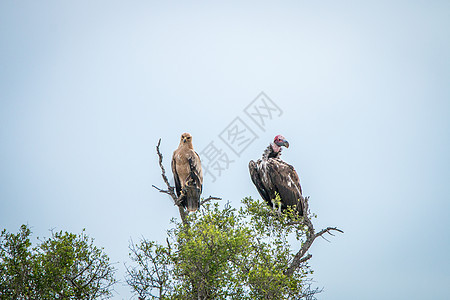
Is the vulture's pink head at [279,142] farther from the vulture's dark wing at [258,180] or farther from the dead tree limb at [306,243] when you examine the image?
the dead tree limb at [306,243]

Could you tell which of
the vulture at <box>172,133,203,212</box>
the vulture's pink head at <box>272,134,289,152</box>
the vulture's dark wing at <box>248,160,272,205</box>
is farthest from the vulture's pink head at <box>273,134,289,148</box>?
the vulture at <box>172,133,203,212</box>

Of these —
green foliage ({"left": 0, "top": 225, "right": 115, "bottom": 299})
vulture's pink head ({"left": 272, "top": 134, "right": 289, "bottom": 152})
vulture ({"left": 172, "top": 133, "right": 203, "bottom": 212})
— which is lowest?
green foliage ({"left": 0, "top": 225, "right": 115, "bottom": 299})

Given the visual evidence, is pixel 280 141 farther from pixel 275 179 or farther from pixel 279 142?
pixel 275 179

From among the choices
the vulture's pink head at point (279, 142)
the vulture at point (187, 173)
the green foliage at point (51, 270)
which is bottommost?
the green foliage at point (51, 270)

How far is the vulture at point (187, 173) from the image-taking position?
12.7 m

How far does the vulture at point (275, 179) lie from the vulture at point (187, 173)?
146cm

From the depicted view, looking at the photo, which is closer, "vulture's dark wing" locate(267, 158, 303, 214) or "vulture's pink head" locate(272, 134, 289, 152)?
"vulture's dark wing" locate(267, 158, 303, 214)

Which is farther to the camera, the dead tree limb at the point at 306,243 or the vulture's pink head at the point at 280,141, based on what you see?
the vulture's pink head at the point at 280,141

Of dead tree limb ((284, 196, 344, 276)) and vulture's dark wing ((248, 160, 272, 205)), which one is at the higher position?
vulture's dark wing ((248, 160, 272, 205))

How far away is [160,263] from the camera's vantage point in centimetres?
972

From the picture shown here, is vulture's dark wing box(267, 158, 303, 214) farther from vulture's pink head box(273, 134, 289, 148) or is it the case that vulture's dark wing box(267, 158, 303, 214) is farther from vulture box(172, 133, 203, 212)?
vulture box(172, 133, 203, 212)

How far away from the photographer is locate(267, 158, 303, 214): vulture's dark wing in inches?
505

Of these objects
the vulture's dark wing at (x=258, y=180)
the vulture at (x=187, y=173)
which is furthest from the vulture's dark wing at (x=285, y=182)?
the vulture at (x=187, y=173)

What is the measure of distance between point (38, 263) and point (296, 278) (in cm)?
458
